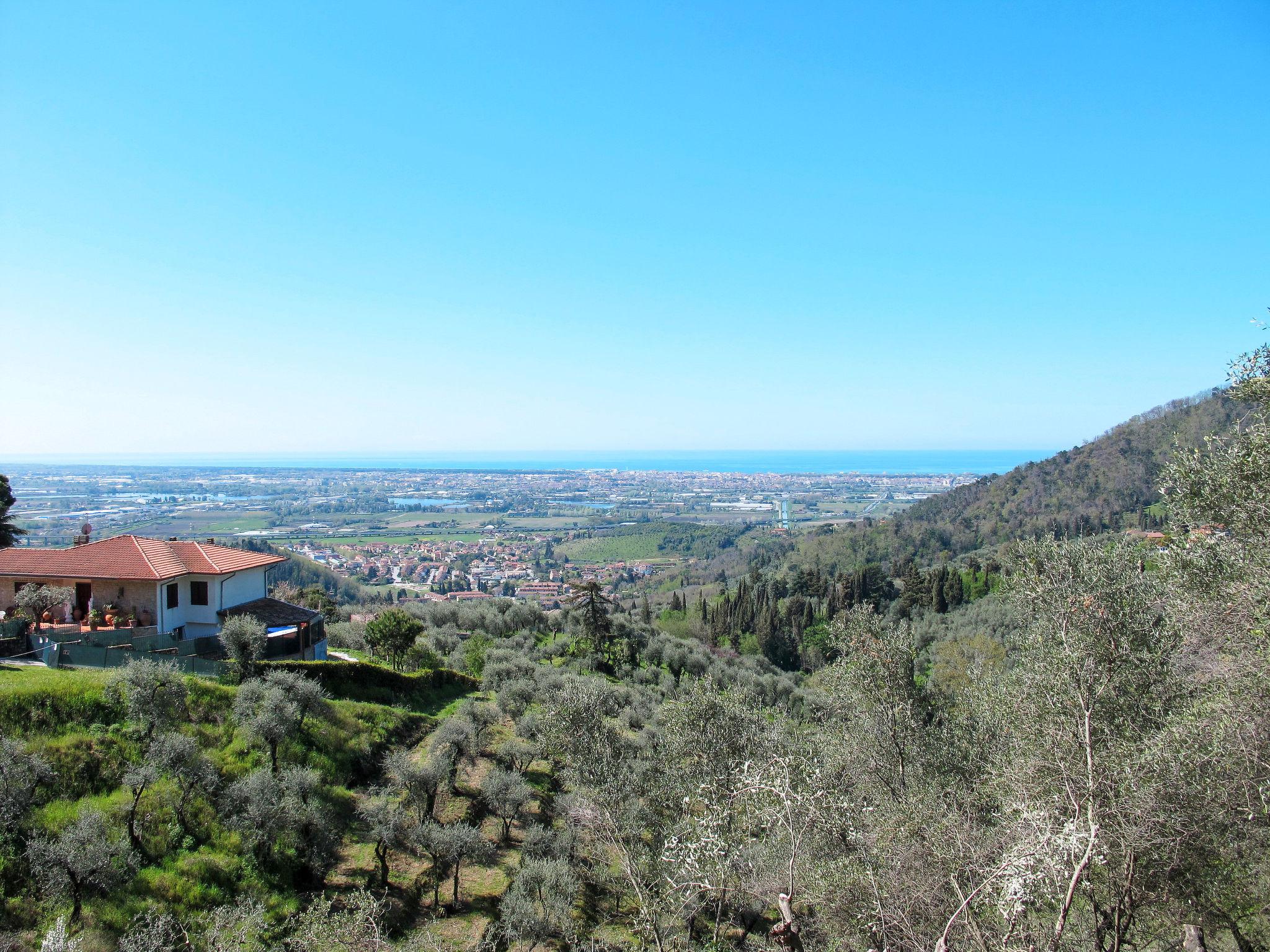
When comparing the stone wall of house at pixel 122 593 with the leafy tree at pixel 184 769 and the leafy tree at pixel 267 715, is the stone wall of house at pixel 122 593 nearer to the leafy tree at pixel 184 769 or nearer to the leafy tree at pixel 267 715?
the leafy tree at pixel 267 715

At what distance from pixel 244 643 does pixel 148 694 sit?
4.64 metres

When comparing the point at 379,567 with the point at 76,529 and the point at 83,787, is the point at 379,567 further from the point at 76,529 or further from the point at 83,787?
the point at 83,787

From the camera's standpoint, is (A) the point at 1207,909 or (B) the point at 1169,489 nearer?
(A) the point at 1207,909

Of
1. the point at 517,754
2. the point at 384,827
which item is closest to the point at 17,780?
the point at 384,827

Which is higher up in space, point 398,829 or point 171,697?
point 171,697

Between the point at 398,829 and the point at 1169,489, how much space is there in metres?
18.2

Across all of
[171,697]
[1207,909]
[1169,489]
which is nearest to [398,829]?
[171,697]

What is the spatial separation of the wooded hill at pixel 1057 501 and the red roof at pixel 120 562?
9359cm

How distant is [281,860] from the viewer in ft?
46.5

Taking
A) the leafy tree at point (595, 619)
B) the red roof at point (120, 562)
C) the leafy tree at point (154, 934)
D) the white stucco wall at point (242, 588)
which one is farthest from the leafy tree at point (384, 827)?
the leafy tree at point (595, 619)

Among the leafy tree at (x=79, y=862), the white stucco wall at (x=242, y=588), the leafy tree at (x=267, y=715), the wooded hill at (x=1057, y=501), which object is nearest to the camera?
the leafy tree at (x=79, y=862)

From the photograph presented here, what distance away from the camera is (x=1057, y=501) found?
10581cm

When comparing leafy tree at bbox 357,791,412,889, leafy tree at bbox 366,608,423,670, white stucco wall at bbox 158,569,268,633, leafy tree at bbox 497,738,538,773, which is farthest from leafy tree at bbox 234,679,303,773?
leafy tree at bbox 366,608,423,670

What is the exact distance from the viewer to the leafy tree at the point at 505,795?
17656 mm
